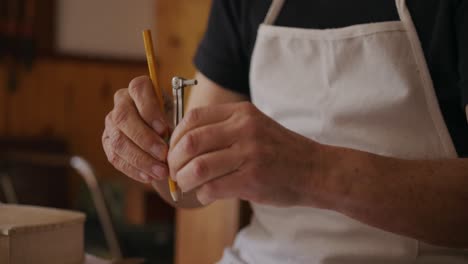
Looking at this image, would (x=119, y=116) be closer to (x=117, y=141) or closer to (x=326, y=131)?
(x=117, y=141)

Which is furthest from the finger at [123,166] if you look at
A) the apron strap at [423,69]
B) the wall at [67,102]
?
the wall at [67,102]

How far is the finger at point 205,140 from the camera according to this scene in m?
0.60

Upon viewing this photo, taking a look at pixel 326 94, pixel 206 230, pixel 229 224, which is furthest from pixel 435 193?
pixel 206 230

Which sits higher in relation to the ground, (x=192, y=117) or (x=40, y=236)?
(x=192, y=117)

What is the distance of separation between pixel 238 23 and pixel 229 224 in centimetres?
55

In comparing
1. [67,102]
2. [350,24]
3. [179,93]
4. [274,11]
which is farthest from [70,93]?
[179,93]

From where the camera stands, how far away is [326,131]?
84 cm

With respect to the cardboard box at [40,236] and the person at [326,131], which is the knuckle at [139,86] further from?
the cardboard box at [40,236]

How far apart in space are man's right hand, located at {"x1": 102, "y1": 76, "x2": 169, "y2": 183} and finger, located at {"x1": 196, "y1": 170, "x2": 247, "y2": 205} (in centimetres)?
7

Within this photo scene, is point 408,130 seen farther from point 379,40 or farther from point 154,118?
point 154,118

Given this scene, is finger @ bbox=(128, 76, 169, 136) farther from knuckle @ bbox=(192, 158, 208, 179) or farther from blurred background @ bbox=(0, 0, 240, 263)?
blurred background @ bbox=(0, 0, 240, 263)

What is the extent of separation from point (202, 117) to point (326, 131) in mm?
274

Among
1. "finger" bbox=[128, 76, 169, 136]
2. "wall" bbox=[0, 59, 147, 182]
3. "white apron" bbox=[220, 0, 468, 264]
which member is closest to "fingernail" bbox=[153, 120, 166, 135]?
"finger" bbox=[128, 76, 169, 136]

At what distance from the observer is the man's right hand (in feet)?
2.24
